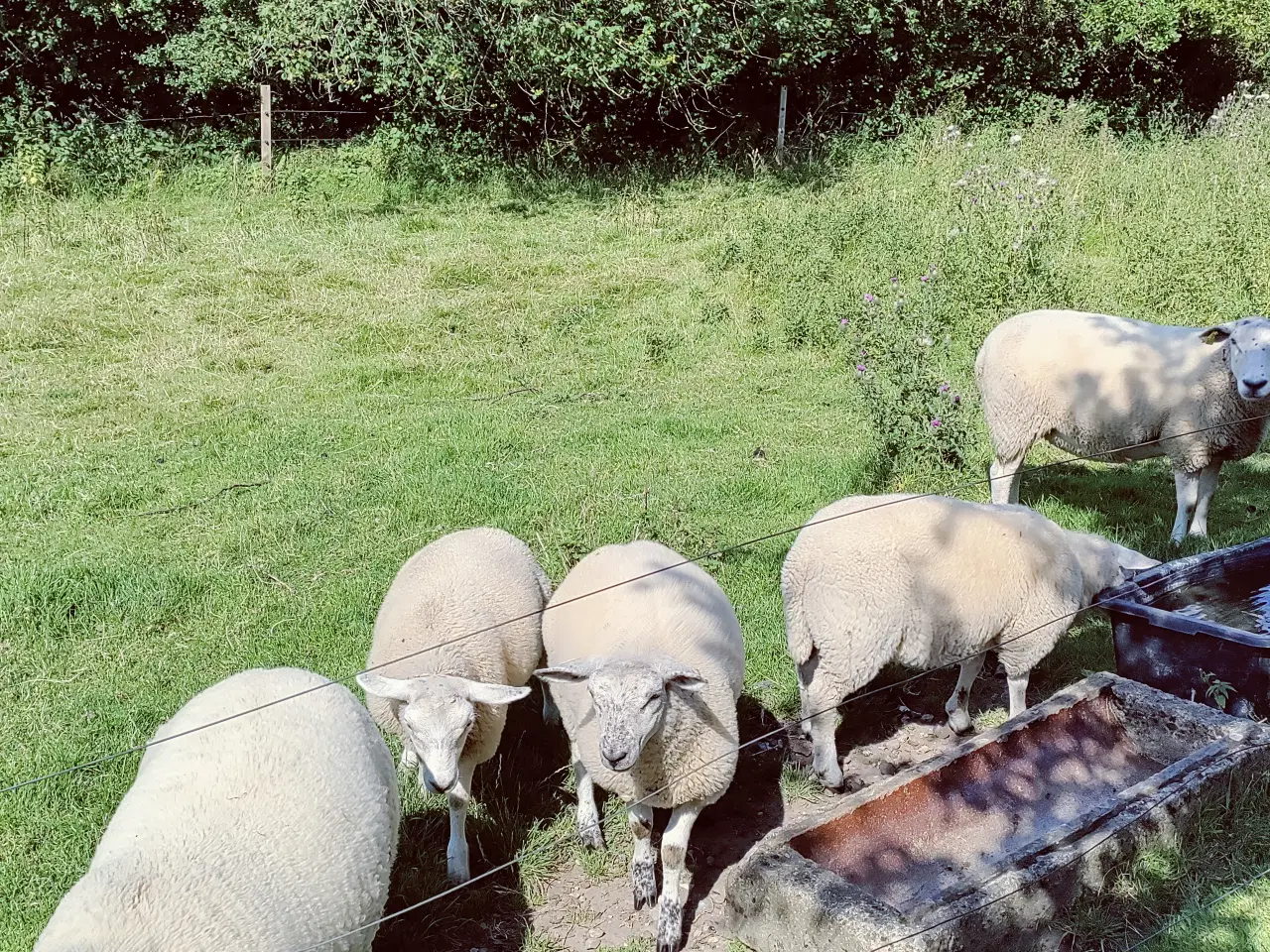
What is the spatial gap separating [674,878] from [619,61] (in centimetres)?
1288

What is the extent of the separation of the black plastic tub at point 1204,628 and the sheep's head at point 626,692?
2058 millimetres

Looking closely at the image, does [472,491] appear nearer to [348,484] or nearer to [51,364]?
[348,484]

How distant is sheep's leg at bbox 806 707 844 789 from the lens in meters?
4.31

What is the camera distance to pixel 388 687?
358 centimetres

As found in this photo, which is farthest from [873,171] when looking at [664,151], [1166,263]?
[1166,263]

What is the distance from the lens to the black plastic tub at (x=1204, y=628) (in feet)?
13.6

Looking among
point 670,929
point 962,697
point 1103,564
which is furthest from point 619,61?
point 670,929

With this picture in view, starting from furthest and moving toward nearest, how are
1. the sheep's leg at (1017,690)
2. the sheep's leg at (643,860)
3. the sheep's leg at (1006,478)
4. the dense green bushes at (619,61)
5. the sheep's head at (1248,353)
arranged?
the dense green bushes at (619,61), the sheep's leg at (1006,478), the sheep's head at (1248,353), the sheep's leg at (1017,690), the sheep's leg at (643,860)

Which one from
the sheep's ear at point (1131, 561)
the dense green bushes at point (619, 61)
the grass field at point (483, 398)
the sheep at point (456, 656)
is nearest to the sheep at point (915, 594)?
the sheep's ear at point (1131, 561)

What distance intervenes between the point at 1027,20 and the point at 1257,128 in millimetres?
6737

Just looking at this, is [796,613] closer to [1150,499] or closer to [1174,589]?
[1174,589]

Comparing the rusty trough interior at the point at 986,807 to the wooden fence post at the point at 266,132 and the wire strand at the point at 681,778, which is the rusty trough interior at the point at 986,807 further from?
the wooden fence post at the point at 266,132

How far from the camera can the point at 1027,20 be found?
19094 millimetres

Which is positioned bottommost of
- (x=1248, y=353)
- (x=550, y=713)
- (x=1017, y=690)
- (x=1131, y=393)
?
(x=550, y=713)
